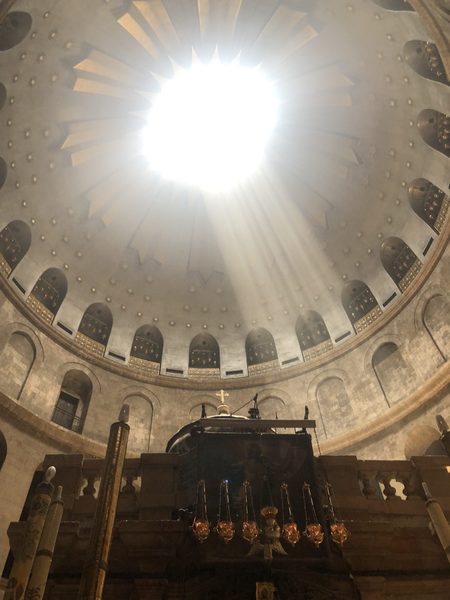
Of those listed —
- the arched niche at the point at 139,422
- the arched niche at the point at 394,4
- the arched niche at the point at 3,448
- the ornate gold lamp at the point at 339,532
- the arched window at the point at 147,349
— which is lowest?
the ornate gold lamp at the point at 339,532

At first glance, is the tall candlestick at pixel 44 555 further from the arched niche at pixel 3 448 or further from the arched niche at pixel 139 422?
the arched niche at pixel 139 422

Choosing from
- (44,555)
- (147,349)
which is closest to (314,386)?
(147,349)

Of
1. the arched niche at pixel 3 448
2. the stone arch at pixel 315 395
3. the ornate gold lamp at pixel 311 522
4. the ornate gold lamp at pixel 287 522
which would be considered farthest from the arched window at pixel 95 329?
the ornate gold lamp at pixel 311 522

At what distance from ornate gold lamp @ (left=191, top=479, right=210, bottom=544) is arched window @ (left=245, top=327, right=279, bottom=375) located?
43.9 ft

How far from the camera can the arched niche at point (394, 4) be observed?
14216mm

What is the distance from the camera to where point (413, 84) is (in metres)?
16.4

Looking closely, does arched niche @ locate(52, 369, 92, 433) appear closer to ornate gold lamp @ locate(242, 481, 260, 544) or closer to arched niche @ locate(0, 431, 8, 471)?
arched niche @ locate(0, 431, 8, 471)

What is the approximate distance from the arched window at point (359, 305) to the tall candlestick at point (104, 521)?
568 inches

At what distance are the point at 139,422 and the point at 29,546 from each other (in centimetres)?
1295

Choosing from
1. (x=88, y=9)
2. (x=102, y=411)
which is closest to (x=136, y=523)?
(x=102, y=411)

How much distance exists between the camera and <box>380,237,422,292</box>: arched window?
17.8 metres

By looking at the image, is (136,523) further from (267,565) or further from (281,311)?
(281,311)

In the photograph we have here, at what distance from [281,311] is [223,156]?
777 centimetres

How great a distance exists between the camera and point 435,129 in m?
16.4
